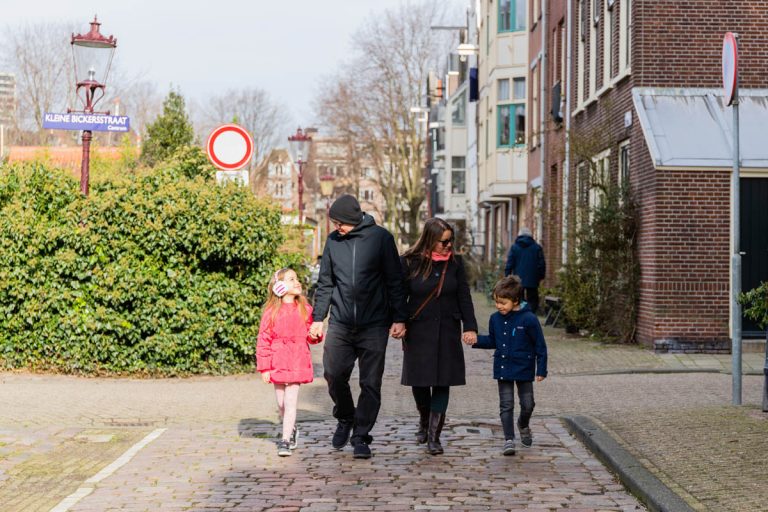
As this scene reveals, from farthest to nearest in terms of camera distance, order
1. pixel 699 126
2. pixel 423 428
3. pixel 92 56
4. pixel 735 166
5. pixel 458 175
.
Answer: pixel 458 175 → pixel 699 126 → pixel 92 56 → pixel 735 166 → pixel 423 428

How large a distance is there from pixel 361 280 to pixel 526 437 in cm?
179

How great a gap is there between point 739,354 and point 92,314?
7127 mm

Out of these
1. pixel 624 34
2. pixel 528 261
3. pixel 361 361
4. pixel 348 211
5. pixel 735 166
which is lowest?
pixel 361 361

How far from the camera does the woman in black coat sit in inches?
364

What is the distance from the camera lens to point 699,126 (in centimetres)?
1783

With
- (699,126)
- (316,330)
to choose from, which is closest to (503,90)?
(699,126)

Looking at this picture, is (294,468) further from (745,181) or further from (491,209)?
(491,209)

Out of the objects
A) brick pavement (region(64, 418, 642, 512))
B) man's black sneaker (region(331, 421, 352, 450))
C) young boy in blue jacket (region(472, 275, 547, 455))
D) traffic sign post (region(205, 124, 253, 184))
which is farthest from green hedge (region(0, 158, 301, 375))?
young boy in blue jacket (region(472, 275, 547, 455))

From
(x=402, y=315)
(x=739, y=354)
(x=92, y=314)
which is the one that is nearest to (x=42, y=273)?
(x=92, y=314)

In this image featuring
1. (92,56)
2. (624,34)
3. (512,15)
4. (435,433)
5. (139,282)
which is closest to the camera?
(435,433)

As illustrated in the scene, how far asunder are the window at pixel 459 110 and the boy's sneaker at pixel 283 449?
51013 millimetres

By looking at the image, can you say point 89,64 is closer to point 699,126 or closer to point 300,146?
point 699,126

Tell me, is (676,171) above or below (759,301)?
above

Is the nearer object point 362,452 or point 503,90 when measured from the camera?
point 362,452
